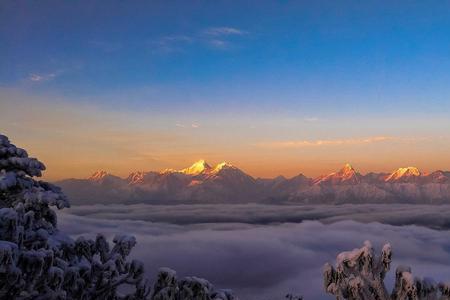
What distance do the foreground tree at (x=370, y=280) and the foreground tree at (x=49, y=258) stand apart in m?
7.83

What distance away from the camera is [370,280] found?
1708cm

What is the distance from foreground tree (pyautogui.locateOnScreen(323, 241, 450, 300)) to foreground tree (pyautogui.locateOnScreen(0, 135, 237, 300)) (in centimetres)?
783

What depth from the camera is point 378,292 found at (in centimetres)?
1708

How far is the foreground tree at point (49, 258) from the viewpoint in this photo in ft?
58.1

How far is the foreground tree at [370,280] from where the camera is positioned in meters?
16.7

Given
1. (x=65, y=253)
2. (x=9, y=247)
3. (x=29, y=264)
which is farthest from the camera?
(x=65, y=253)

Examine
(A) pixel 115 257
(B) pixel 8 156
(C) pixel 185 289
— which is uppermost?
(B) pixel 8 156

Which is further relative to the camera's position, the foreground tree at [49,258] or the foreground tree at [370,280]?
the foreground tree at [49,258]

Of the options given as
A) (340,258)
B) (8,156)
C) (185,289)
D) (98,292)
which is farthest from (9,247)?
(340,258)

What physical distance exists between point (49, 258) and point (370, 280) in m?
10.8

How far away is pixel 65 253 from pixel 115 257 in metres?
2.11

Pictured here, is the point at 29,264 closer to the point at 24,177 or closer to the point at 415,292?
the point at 24,177

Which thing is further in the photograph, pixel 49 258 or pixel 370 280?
pixel 49 258

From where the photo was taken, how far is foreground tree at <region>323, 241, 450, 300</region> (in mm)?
16672
